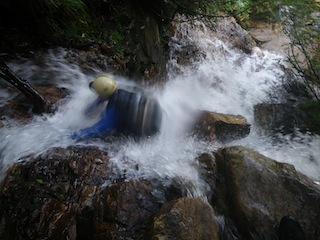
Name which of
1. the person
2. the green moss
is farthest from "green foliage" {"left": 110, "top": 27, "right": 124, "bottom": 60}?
the green moss

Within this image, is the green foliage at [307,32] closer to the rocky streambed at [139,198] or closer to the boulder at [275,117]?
the boulder at [275,117]

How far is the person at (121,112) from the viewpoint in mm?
3842

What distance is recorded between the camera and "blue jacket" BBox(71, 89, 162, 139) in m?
3.84

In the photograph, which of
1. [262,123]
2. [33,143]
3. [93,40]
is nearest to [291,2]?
[262,123]

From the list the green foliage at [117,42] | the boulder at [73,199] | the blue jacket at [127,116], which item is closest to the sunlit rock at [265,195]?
the boulder at [73,199]

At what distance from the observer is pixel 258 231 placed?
3.42m

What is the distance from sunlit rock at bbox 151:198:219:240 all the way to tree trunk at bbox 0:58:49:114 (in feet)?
8.14

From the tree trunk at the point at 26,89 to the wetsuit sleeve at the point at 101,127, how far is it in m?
0.69

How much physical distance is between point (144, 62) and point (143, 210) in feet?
10.7

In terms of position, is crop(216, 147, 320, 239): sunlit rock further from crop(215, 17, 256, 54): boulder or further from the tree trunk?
crop(215, 17, 256, 54): boulder

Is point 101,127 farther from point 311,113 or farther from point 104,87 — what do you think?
point 311,113

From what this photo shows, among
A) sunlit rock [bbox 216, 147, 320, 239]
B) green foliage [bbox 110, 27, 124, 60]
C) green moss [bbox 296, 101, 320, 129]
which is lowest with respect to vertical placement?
sunlit rock [bbox 216, 147, 320, 239]

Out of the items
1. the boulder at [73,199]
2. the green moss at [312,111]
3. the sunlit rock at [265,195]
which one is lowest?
the boulder at [73,199]

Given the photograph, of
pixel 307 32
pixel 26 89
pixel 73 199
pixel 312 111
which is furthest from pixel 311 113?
pixel 26 89
